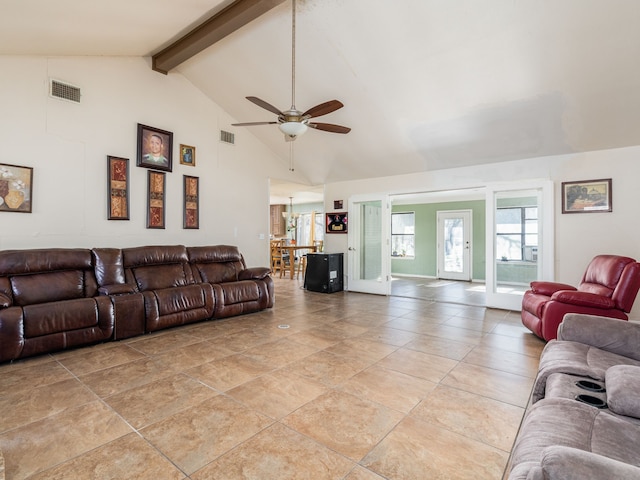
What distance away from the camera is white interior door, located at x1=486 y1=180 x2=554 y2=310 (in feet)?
16.2

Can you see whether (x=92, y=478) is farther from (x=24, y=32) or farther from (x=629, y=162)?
(x=629, y=162)

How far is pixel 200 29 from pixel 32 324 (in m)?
3.81

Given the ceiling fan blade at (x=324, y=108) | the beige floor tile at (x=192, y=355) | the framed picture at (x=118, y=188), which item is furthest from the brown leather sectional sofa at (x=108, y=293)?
the ceiling fan blade at (x=324, y=108)

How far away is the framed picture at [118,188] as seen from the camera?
4562mm

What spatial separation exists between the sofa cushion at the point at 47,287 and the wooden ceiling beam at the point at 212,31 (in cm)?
313

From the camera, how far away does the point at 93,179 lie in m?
4.44

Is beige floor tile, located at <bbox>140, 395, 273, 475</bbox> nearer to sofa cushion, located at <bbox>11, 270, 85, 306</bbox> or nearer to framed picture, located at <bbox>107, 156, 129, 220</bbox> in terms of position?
sofa cushion, located at <bbox>11, 270, 85, 306</bbox>

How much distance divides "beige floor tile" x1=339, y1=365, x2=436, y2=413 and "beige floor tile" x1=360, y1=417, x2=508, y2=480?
0.30 m

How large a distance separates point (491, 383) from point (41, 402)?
3313 mm

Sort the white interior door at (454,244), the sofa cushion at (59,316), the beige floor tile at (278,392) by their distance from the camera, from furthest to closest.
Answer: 1. the white interior door at (454,244)
2. the sofa cushion at (59,316)
3. the beige floor tile at (278,392)

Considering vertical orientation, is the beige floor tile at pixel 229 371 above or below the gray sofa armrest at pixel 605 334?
below

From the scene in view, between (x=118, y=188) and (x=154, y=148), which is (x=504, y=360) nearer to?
(x=118, y=188)

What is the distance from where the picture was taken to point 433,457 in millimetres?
1742

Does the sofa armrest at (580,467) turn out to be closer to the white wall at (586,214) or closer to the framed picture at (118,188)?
the white wall at (586,214)
